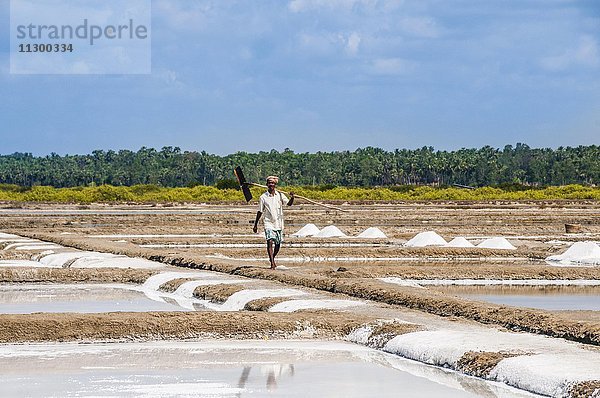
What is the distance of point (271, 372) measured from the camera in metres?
8.62

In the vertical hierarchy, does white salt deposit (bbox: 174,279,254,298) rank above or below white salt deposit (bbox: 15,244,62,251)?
below

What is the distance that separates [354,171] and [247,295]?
15236 centimetres

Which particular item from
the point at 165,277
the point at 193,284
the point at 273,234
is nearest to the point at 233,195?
the point at 165,277

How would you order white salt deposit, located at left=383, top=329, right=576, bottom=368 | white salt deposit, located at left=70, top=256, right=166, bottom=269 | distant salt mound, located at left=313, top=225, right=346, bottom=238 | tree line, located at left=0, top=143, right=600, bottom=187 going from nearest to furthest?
white salt deposit, located at left=383, top=329, right=576, bottom=368 → white salt deposit, located at left=70, top=256, right=166, bottom=269 → distant salt mound, located at left=313, top=225, right=346, bottom=238 → tree line, located at left=0, top=143, right=600, bottom=187

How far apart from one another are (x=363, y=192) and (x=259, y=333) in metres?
99.2

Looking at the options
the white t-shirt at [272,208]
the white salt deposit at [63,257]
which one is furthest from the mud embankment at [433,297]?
the white salt deposit at [63,257]

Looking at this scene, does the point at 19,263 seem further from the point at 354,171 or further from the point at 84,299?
the point at 354,171

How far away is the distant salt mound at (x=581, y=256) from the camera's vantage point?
22.4 meters

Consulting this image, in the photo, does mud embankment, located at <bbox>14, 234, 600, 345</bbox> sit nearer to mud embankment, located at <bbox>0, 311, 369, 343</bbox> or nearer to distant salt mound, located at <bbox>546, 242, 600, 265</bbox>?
mud embankment, located at <bbox>0, 311, 369, 343</bbox>

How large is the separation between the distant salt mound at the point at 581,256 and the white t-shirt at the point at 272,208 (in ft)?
26.6

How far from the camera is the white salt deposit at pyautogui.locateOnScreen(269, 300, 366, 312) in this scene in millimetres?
12367

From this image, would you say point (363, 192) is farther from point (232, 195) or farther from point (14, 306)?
point (14, 306)

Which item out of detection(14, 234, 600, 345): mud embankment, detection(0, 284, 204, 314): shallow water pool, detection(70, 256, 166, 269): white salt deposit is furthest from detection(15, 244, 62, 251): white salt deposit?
detection(0, 284, 204, 314): shallow water pool

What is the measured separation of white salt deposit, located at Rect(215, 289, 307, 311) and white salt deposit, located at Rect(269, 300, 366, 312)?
27.7 inches
